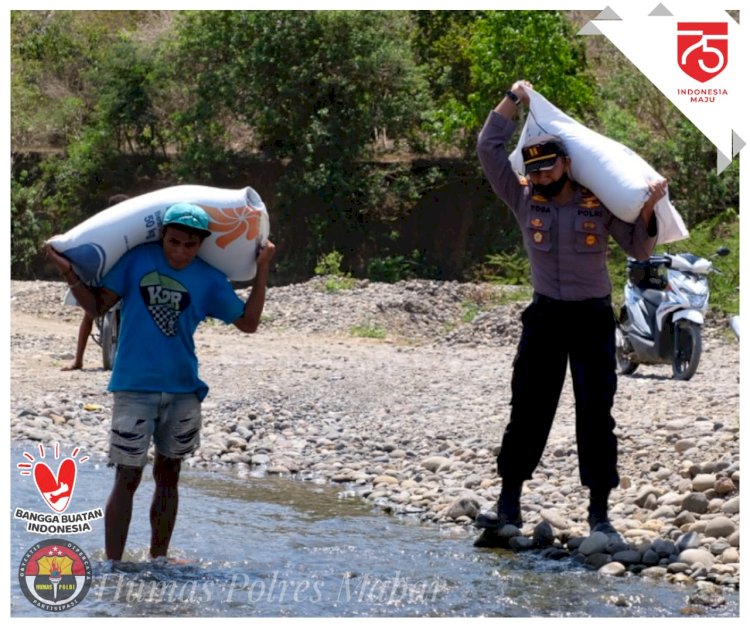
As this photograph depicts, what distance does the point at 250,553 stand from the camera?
641 centimetres

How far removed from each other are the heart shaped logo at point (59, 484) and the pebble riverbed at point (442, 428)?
2085mm

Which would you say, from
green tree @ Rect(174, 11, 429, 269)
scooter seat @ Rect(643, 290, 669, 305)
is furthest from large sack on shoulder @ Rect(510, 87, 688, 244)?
green tree @ Rect(174, 11, 429, 269)

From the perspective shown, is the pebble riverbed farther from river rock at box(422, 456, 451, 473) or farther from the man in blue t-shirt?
the man in blue t-shirt

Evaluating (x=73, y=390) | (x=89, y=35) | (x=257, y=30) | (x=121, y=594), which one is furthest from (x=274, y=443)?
(x=89, y=35)

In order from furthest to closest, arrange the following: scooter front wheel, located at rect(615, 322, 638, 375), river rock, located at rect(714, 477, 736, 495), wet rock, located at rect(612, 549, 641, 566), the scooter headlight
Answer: scooter front wheel, located at rect(615, 322, 638, 375)
the scooter headlight
river rock, located at rect(714, 477, 736, 495)
wet rock, located at rect(612, 549, 641, 566)

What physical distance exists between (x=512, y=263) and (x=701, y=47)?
1496cm

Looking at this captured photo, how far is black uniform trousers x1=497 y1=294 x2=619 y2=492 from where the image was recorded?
20.4 feet

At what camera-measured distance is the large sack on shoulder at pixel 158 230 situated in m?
5.54

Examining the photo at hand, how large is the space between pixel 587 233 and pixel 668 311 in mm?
6269

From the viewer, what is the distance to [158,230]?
5594 millimetres

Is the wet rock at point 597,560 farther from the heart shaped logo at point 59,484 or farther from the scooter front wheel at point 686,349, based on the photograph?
the scooter front wheel at point 686,349

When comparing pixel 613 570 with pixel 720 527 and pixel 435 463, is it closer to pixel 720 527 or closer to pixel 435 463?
pixel 720 527

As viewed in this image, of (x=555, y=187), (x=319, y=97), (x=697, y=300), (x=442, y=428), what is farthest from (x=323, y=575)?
(x=319, y=97)

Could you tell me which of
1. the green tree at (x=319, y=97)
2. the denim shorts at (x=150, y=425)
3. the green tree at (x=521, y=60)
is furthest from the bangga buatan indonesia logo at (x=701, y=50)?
the green tree at (x=319, y=97)
